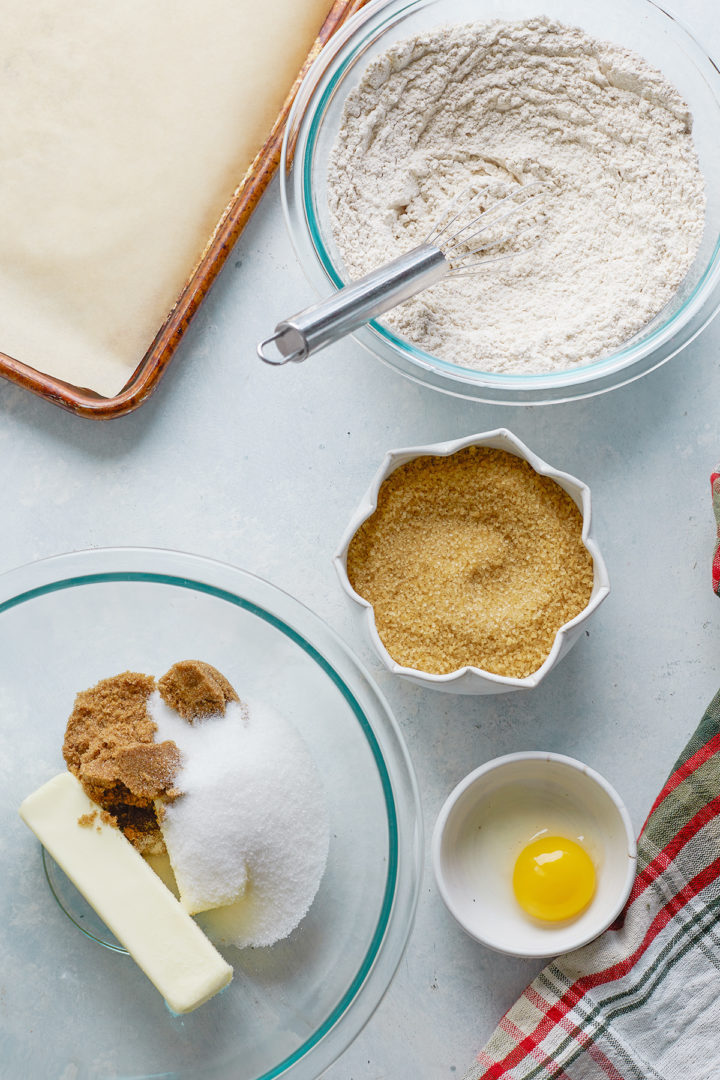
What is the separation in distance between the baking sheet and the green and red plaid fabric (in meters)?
0.81

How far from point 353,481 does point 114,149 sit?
54 centimetres

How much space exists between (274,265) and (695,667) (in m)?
0.79

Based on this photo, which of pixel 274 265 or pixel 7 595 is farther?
pixel 274 265

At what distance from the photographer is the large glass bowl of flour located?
3.81ft

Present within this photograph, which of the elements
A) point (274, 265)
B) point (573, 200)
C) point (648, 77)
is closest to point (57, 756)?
point (274, 265)

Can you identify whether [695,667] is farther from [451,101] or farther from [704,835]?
[451,101]

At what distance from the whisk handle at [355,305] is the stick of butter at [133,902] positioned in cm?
57

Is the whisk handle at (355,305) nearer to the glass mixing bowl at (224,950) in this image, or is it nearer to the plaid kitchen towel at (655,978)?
the glass mixing bowl at (224,950)

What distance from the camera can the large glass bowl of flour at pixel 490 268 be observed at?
1161 mm

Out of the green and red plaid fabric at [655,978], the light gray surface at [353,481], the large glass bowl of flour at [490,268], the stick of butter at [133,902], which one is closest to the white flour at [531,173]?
the large glass bowl of flour at [490,268]

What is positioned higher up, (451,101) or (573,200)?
(451,101)

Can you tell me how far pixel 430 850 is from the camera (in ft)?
4.00

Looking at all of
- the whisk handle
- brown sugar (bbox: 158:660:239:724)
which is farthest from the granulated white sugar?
the whisk handle

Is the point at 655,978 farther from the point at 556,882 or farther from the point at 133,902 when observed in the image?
the point at 133,902
